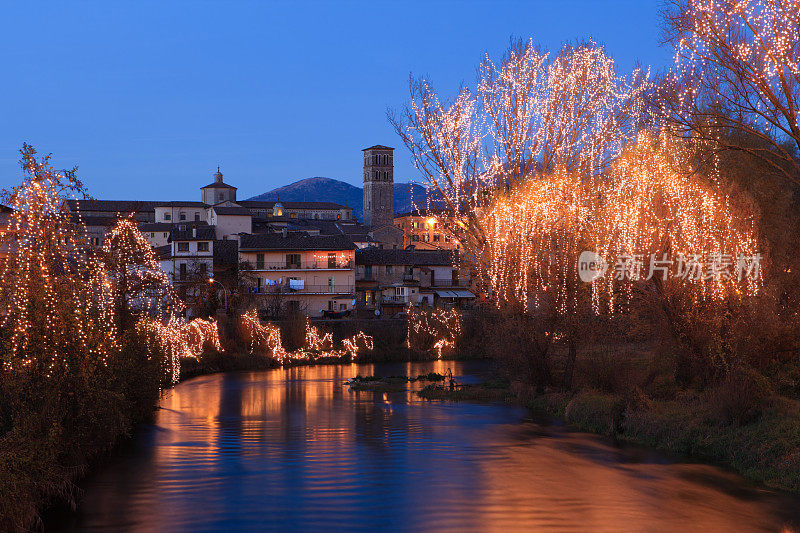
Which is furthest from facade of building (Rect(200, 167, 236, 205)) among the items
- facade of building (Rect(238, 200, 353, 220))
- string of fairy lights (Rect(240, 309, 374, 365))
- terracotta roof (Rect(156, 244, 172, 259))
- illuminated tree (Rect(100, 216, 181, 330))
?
illuminated tree (Rect(100, 216, 181, 330))

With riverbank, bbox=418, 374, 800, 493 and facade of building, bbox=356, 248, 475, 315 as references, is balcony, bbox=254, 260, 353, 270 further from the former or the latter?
riverbank, bbox=418, 374, 800, 493

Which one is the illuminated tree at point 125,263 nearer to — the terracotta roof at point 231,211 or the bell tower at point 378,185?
the terracotta roof at point 231,211

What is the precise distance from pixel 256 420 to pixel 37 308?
1280cm

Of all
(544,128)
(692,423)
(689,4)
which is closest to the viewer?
(689,4)

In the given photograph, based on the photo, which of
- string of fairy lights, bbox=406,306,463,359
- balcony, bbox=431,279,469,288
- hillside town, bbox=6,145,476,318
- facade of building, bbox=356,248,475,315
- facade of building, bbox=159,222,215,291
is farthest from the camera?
balcony, bbox=431,279,469,288

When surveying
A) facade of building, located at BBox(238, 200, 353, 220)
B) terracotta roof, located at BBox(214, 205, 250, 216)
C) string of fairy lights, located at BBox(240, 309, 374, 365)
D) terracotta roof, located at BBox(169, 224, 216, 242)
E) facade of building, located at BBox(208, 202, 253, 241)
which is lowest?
string of fairy lights, located at BBox(240, 309, 374, 365)

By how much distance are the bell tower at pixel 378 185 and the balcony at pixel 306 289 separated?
54804 millimetres

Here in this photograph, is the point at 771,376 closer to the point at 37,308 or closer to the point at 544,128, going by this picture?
the point at 544,128

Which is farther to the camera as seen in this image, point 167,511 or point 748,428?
point 748,428

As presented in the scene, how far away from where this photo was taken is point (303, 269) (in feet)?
208

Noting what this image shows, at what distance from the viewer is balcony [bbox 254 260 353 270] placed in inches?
2475

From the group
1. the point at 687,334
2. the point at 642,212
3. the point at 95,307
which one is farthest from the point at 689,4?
the point at 95,307

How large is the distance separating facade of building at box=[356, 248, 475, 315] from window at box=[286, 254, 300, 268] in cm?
648

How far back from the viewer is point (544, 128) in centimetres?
2866
